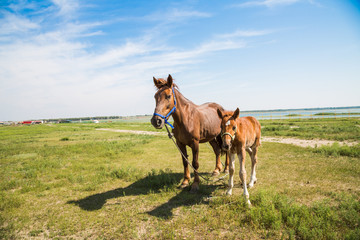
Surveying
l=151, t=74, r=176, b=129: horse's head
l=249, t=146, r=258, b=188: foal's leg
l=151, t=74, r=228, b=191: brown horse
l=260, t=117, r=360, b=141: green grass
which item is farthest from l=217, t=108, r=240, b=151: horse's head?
l=260, t=117, r=360, b=141: green grass

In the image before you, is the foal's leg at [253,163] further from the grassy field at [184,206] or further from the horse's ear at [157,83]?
the horse's ear at [157,83]

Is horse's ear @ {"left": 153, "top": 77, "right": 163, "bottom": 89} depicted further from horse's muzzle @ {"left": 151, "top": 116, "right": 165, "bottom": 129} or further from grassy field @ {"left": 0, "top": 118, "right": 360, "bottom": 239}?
grassy field @ {"left": 0, "top": 118, "right": 360, "bottom": 239}

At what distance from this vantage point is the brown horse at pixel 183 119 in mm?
4582

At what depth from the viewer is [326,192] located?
15.0 ft

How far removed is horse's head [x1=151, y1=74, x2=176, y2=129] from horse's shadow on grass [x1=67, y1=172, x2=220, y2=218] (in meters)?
2.06

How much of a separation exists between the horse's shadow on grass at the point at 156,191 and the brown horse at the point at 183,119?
1.22 ft

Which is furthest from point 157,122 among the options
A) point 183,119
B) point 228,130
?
point 228,130

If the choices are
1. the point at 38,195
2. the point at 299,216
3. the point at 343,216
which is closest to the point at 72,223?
the point at 38,195

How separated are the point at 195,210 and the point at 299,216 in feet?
7.07

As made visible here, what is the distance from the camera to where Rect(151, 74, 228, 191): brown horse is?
Result: 15.0ft

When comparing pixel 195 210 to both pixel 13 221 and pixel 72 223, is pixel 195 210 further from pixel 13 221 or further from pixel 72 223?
pixel 13 221

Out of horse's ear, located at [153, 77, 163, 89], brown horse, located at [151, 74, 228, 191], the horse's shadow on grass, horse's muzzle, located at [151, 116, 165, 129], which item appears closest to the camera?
horse's muzzle, located at [151, 116, 165, 129]

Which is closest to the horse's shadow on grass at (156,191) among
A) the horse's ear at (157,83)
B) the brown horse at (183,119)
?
the brown horse at (183,119)

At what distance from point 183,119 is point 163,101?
0.92 meters
